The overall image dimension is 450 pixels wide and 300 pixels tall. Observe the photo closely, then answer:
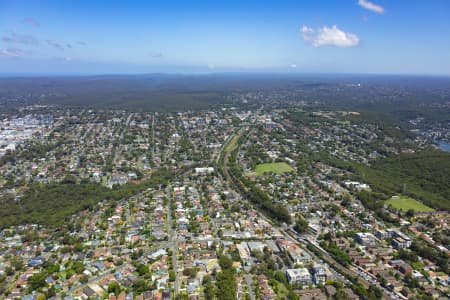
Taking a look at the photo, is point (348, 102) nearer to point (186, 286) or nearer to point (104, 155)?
point (104, 155)

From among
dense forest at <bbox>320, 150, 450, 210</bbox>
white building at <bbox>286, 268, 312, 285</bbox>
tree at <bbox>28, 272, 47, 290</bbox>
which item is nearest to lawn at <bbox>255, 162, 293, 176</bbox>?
dense forest at <bbox>320, 150, 450, 210</bbox>

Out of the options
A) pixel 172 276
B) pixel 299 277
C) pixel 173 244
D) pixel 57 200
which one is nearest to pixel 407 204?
pixel 299 277

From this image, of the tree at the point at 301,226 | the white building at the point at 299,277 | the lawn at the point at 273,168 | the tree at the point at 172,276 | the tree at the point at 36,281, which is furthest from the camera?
the lawn at the point at 273,168

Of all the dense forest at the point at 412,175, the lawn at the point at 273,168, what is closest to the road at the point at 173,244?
the lawn at the point at 273,168

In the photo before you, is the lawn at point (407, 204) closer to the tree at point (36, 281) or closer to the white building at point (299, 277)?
the white building at point (299, 277)

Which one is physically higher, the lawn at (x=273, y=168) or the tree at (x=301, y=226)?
→ the lawn at (x=273, y=168)

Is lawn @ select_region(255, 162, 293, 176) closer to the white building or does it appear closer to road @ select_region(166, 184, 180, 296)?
road @ select_region(166, 184, 180, 296)

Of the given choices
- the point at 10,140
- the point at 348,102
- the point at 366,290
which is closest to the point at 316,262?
the point at 366,290
